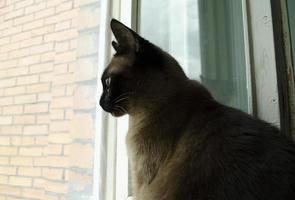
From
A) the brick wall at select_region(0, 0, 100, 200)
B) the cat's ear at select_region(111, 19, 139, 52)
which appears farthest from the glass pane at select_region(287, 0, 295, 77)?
the brick wall at select_region(0, 0, 100, 200)

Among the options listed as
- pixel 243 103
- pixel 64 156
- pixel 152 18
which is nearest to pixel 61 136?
pixel 64 156

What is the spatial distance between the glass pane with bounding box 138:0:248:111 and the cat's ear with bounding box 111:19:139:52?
0.92ft

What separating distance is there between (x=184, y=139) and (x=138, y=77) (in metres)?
0.23

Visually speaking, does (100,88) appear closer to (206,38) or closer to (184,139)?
(206,38)

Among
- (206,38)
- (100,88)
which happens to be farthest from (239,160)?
(100,88)

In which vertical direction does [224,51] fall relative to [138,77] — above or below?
above

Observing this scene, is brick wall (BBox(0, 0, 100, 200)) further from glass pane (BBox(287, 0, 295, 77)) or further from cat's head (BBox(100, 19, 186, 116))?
glass pane (BBox(287, 0, 295, 77))

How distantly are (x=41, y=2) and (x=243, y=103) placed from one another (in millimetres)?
1828

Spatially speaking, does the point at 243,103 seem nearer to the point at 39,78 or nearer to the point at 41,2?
the point at 39,78

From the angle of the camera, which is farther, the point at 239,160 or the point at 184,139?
the point at 184,139

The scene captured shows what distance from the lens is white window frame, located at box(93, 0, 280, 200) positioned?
0.82 metres

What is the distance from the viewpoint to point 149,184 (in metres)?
0.75

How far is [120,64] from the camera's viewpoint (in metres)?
0.89

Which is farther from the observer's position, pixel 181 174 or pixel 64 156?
pixel 64 156
